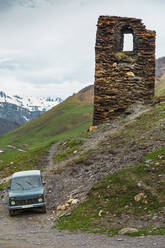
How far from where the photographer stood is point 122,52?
3247cm

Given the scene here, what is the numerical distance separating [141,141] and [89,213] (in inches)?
317

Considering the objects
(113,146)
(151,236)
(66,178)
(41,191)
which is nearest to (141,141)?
(113,146)

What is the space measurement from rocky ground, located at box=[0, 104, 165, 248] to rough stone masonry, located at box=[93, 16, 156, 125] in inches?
197

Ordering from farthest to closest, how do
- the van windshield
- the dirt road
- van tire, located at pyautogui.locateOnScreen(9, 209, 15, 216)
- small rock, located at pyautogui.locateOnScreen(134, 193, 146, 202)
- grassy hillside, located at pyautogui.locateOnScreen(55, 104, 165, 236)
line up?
the van windshield → van tire, located at pyautogui.locateOnScreen(9, 209, 15, 216) → small rock, located at pyautogui.locateOnScreen(134, 193, 146, 202) → grassy hillside, located at pyautogui.locateOnScreen(55, 104, 165, 236) → the dirt road

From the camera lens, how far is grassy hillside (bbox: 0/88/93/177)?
3112 centimetres

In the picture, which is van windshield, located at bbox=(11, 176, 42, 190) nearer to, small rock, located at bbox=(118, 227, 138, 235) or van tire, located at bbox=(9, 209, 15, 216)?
van tire, located at bbox=(9, 209, 15, 216)

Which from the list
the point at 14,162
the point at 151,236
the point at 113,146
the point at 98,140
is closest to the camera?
the point at 151,236

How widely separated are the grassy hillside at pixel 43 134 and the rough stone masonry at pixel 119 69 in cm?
458

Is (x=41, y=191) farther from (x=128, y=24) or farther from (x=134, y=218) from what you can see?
(x=128, y=24)

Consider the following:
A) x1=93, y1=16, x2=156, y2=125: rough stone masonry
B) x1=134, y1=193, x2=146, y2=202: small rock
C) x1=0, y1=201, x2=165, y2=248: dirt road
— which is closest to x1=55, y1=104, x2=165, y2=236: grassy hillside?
x1=134, y1=193, x2=146, y2=202: small rock

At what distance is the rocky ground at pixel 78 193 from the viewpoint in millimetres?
9945

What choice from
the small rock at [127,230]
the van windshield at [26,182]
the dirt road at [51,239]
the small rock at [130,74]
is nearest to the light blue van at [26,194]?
the van windshield at [26,182]

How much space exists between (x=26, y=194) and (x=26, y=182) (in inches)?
51.6

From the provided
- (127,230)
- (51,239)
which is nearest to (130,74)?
(127,230)
